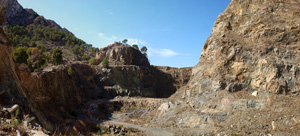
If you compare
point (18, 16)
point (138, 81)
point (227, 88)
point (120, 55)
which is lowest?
point (138, 81)

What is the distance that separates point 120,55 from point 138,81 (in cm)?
1257

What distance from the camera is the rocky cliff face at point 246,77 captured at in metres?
17.6

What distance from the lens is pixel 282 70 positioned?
64.6 ft

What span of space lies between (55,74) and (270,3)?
31731mm

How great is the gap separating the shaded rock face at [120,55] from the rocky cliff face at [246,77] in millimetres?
33602

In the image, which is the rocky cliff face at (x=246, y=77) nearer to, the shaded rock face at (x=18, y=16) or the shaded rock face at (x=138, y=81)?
the shaded rock face at (x=138, y=81)

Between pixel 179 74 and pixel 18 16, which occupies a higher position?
pixel 18 16

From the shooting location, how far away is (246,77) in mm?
21578

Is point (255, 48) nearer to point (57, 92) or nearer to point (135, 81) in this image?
point (57, 92)

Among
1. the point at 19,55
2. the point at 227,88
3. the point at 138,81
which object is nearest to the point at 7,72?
the point at 227,88

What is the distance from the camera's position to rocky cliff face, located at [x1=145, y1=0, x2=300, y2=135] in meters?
17.6

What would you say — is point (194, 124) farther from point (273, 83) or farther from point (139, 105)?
point (139, 105)

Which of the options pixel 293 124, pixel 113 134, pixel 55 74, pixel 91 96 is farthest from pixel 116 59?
pixel 293 124

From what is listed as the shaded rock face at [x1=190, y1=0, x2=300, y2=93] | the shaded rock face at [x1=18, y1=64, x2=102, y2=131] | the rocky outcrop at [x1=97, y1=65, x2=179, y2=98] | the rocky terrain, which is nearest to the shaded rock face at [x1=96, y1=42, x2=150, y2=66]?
the rocky outcrop at [x1=97, y1=65, x2=179, y2=98]
